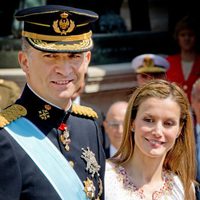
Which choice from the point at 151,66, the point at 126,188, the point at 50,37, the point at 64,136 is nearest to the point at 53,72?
the point at 50,37

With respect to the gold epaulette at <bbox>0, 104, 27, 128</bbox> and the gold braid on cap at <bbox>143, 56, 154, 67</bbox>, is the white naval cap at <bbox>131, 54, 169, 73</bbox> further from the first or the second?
the gold epaulette at <bbox>0, 104, 27, 128</bbox>

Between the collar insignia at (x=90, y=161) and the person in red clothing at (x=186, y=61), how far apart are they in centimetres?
325

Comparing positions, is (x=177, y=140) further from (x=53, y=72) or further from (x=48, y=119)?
(x=53, y=72)

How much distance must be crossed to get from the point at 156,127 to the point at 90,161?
1.31ft

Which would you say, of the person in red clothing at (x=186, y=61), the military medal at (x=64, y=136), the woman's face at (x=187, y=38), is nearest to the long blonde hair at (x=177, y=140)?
the military medal at (x=64, y=136)

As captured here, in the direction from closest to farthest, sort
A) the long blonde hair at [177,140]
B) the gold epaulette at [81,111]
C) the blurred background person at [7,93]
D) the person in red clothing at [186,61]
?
the gold epaulette at [81,111] → the long blonde hair at [177,140] → the blurred background person at [7,93] → the person in red clothing at [186,61]

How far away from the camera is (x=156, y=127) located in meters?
3.47

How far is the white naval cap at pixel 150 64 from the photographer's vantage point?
5975 millimetres

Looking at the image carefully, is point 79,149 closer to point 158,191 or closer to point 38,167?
point 38,167

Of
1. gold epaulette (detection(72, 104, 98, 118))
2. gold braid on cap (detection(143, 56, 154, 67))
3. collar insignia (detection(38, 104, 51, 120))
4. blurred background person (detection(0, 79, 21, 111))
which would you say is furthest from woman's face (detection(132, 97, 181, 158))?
gold braid on cap (detection(143, 56, 154, 67))

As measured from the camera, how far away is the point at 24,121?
307 cm

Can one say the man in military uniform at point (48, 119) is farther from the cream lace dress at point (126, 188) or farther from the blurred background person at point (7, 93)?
the blurred background person at point (7, 93)

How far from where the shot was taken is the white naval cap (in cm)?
597

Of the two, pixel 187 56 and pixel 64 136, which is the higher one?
pixel 64 136
